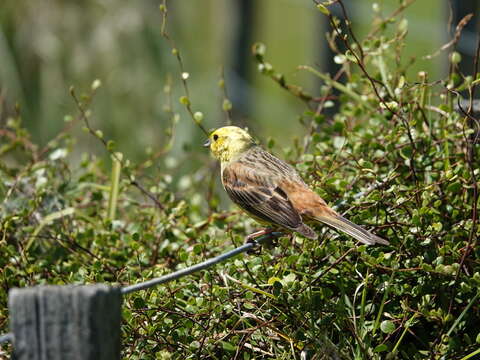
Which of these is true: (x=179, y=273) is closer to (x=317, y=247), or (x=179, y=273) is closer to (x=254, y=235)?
(x=317, y=247)

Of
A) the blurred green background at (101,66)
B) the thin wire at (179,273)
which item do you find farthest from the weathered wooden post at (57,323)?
the blurred green background at (101,66)

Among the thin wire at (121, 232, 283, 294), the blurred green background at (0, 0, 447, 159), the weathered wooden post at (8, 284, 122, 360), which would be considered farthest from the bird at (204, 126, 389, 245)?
the blurred green background at (0, 0, 447, 159)

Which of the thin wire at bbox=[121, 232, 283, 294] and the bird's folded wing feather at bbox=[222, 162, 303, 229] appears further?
the bird's folded wing feather at bbox=[222, 162, 303, 229]

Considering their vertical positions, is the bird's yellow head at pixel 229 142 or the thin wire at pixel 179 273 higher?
the bird's yellow head at pixel 229 142

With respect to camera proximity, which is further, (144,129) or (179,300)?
(144,129)

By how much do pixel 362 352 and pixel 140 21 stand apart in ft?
15.5

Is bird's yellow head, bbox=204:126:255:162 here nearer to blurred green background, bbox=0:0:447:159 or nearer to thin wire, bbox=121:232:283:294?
thin wire, bbox=121:232:283:294

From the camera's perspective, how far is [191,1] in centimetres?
947

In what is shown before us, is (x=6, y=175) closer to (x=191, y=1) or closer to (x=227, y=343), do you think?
(x=227, y=343)

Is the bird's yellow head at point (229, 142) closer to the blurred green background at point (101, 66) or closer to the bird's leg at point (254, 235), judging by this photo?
the bird's leg at point (254, 235)

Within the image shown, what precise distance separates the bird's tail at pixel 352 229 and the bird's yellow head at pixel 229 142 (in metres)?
1.04

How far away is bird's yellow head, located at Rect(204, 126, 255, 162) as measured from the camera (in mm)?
3699

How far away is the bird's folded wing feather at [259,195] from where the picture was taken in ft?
10.1

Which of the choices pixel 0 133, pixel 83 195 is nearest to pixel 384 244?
pixel 83 195
